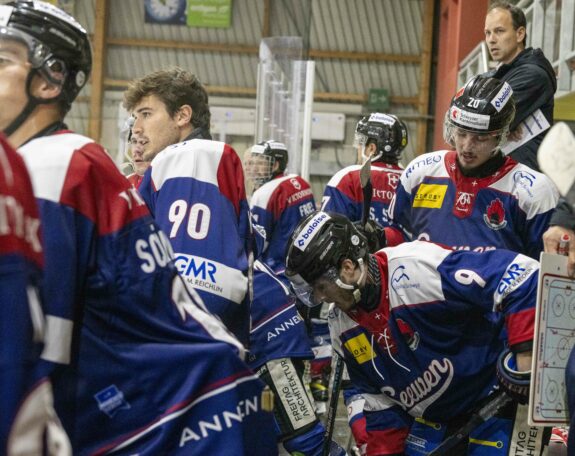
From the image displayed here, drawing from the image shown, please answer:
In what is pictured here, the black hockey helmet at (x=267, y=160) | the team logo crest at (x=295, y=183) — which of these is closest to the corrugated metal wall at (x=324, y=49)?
the black hockey helmet at (x=267, y=160)

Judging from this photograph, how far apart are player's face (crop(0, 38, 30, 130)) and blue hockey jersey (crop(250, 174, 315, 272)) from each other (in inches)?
180

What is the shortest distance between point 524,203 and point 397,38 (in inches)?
435

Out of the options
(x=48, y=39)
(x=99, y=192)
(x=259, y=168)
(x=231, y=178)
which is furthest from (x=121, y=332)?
(x=259, y=168)

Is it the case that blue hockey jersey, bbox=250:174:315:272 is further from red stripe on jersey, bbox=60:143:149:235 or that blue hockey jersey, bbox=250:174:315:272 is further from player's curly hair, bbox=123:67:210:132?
red stripe on jersey, bbox=60:143:149:235

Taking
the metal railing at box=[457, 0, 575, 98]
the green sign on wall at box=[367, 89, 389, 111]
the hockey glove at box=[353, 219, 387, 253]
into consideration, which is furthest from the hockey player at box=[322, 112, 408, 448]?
the green sign on wall at box=[367, 89, 389, 111]

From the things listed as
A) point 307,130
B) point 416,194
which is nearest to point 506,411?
point 416,194

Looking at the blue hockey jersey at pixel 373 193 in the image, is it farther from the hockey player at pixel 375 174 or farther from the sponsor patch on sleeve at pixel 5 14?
the sponsor patch on sleeve at pixel 5 14

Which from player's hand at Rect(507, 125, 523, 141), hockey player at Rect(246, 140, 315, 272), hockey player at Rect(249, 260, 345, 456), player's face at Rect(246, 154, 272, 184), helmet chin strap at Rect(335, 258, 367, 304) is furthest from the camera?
player's face at Rect(246, 154, 272, 184)

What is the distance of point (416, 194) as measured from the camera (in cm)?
339

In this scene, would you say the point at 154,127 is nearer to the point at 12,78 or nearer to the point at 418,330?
the point at 418,330

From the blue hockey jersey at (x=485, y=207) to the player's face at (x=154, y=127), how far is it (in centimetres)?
105

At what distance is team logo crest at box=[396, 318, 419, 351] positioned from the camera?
8.76 feet

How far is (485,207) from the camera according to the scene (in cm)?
318

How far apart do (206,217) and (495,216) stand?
1.22m
